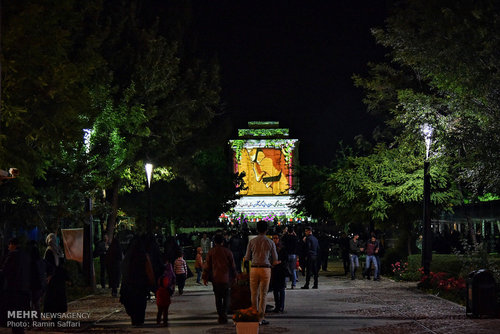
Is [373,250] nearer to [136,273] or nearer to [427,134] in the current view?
[427,134]

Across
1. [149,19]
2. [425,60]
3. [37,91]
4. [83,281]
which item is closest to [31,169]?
[37,91]

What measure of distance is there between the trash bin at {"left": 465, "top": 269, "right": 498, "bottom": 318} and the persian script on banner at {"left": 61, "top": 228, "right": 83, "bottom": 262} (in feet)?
42.4

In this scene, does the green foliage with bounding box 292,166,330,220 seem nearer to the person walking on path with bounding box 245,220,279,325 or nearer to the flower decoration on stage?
the person walking on path with bounding box 245,220,279,325

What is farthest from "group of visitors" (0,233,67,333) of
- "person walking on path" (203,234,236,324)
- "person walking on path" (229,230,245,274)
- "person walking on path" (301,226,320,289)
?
"person walking on path" (229,230,245,274)

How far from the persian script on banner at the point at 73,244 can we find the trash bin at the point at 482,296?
12928 mm

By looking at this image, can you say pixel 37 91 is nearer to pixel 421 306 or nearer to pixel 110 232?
pixel 421 306

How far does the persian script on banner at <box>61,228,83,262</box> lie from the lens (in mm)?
23703

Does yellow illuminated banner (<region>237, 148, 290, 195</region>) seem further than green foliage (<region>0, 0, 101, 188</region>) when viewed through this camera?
Yes

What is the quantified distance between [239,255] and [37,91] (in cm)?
1143

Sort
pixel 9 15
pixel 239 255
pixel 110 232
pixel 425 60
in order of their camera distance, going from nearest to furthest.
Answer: pixel 9 15 < pixel 425 60 < pixel 239 255 < pixel 110 232

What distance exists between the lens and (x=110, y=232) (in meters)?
29.6

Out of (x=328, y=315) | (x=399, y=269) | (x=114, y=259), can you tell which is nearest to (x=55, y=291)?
(x=328, y=315)

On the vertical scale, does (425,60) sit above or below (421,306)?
above

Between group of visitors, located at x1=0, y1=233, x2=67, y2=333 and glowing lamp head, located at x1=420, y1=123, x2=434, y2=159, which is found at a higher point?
glowing lamp head, located at x1=420, y1=123, x2=434, y2=159
